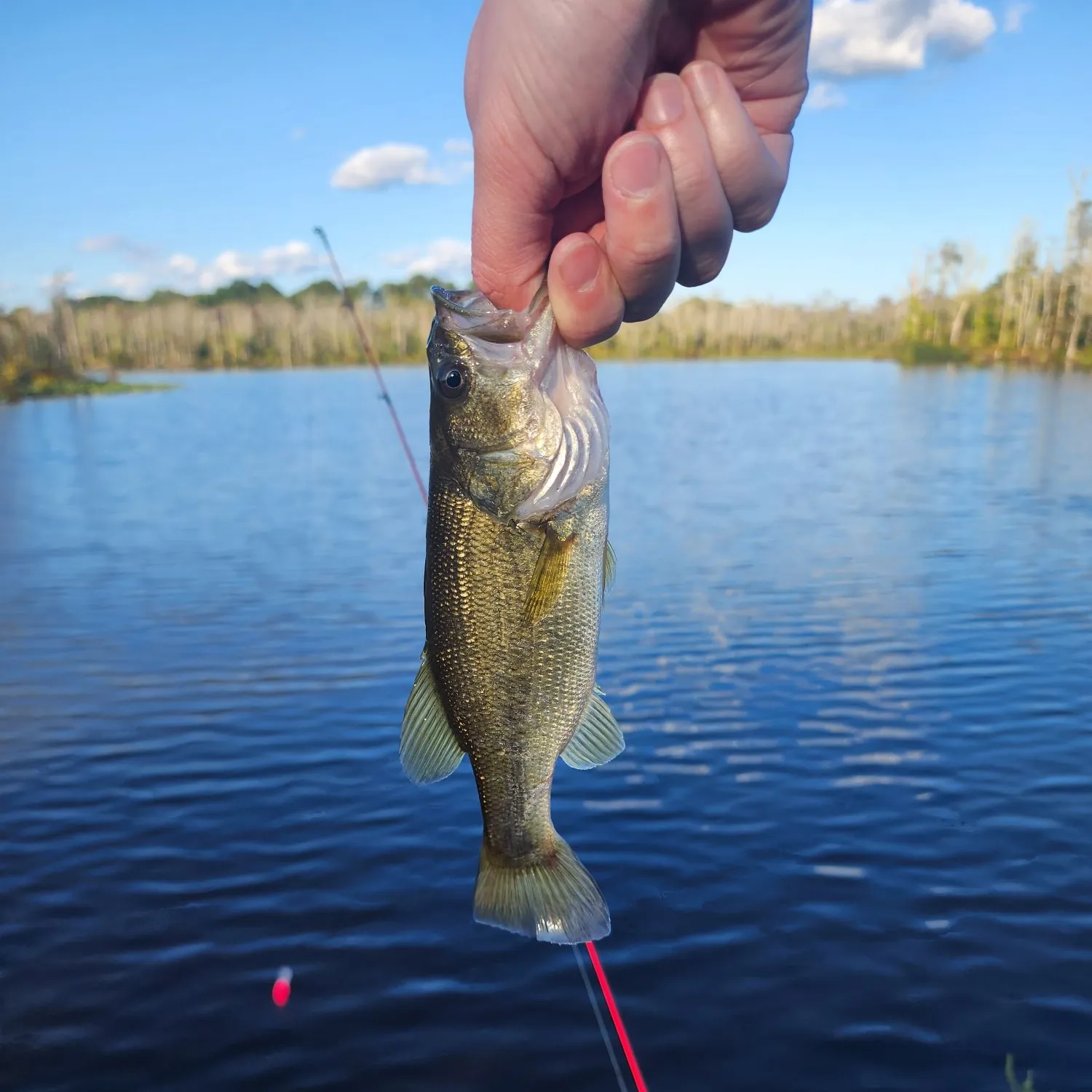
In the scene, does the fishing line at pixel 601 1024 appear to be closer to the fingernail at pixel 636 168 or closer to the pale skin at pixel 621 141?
the pale skin at pixel 621 141

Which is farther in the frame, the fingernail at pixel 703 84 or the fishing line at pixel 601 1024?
the fishing line at pixel 601 1024

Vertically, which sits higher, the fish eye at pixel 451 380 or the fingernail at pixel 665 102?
the fingernail at pixel 665 102

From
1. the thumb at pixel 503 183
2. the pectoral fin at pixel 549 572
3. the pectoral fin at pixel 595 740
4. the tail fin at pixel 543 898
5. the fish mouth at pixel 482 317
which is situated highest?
the thumb at pixel 503 183

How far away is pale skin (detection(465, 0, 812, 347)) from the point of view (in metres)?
2.38

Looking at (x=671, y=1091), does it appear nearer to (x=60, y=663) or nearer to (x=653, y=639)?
(x=653, y=639)

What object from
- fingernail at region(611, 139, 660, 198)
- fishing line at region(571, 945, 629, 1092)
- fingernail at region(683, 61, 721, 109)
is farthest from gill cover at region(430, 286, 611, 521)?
fishing line at region(571, 945, 629, 1092)

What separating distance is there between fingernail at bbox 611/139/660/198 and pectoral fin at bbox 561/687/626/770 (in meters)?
1.59

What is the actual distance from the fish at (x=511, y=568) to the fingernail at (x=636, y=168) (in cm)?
60

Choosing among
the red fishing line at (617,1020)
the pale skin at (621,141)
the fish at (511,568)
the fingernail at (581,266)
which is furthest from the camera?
the red fishing line at (617,1020)

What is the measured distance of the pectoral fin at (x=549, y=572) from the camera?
3.15 m

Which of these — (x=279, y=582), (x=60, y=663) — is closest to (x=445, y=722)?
(x=60, y=663)

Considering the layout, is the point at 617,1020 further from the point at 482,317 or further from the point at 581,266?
the point at 581,266

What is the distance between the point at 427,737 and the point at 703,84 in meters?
2.02

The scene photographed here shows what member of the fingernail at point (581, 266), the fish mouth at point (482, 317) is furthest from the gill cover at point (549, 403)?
the fingernail at point (581, 266)
